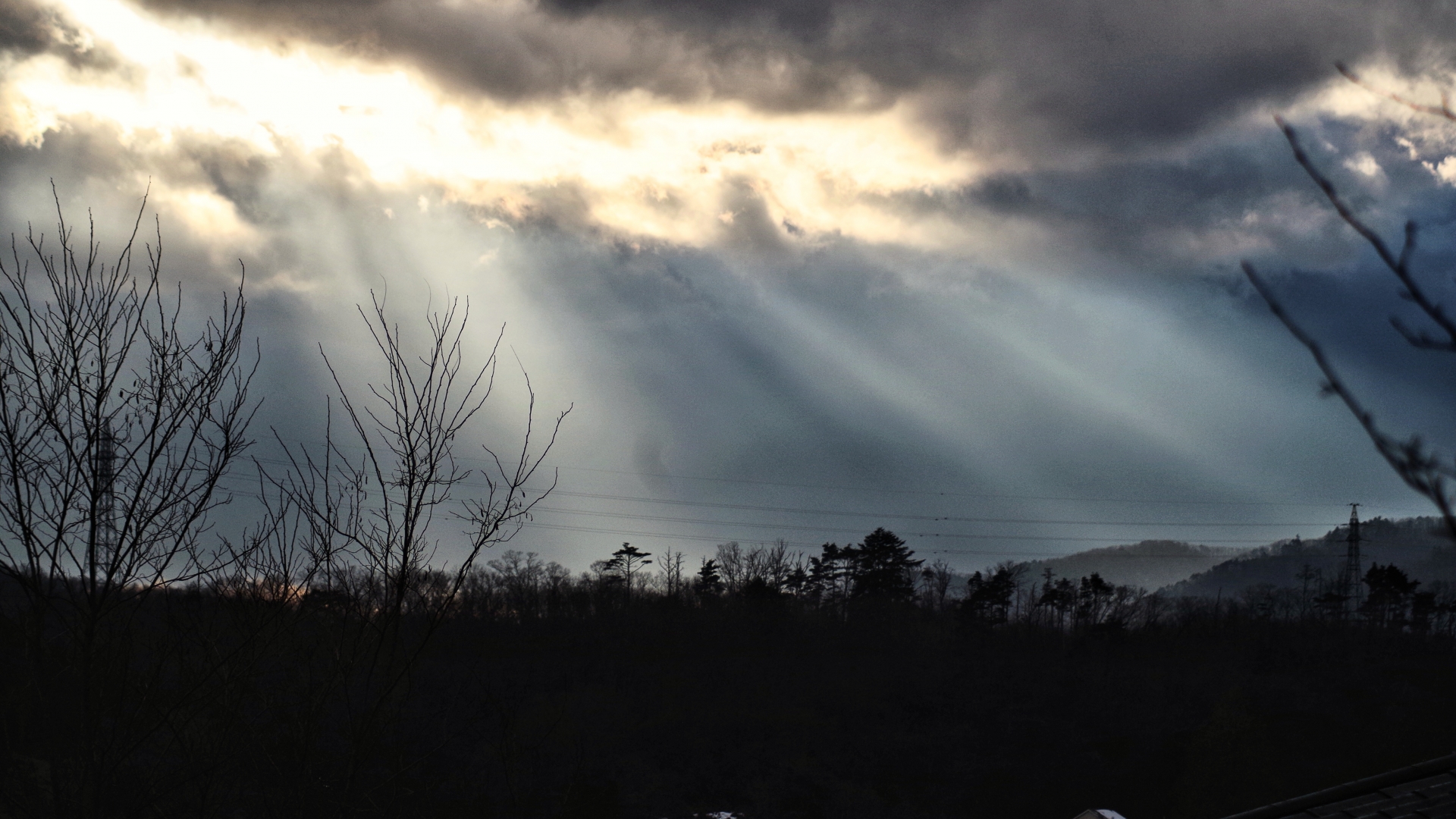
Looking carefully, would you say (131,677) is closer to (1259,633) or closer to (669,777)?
(669,777)

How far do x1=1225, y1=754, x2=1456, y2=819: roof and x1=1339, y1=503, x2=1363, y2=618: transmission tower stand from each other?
56790mm

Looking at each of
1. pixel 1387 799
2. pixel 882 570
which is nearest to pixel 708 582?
pixel 882 570

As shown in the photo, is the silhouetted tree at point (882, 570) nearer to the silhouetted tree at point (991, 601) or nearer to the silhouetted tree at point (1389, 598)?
the silhouetted tree at point (991, 601)

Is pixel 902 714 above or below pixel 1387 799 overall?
below

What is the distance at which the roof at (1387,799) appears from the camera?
8.94 meters

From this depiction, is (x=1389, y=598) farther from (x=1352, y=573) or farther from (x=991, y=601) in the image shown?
(x=991, y=601)

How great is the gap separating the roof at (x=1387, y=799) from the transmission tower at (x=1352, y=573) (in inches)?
2236

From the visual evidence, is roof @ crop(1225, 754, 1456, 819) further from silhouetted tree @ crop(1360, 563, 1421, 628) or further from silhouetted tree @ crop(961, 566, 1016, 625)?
silhouetted tree @ crop(1360, 563, 1421, 628)

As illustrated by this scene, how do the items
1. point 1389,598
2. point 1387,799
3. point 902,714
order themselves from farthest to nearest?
1. point 1389,598
2. point 902,714
3. point 1387,799

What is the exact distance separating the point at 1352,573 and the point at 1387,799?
73.8 metres

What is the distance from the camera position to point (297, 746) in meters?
8.48

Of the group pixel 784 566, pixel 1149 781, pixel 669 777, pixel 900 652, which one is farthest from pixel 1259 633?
pixel 669 777

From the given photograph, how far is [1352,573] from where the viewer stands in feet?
226

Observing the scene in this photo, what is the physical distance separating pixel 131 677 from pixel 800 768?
4943 cm
